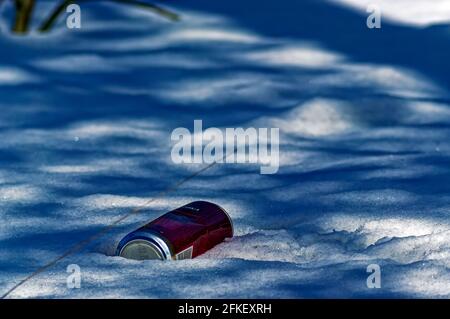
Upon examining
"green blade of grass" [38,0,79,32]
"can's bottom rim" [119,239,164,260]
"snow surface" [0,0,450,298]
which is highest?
"green blade of grass" [38,0,79,32]

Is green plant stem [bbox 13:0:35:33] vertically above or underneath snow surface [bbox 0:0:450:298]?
above

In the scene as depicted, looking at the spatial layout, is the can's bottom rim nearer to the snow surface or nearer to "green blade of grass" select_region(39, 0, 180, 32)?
the snow surface

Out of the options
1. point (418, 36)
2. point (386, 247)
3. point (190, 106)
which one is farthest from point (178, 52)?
point (386, 247)

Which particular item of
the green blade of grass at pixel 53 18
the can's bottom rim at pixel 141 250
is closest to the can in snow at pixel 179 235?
the can's bottom rim at pixel 141 250

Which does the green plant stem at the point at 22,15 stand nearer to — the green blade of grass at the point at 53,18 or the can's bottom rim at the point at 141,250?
the green blade of grass at the point at 53,18

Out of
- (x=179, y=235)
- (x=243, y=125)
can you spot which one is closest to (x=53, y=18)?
(x=243, y=125)

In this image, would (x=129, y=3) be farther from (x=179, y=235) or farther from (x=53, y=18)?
(x=179, y=235)

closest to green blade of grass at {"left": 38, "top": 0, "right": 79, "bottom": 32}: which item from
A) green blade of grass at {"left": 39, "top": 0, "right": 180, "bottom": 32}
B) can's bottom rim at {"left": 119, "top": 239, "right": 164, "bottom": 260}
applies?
green blade of grass at {"left": 39, "top": 0, "right": 180, "bottom": 32}

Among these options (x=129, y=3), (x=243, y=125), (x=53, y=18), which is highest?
(x=129, y=3)
